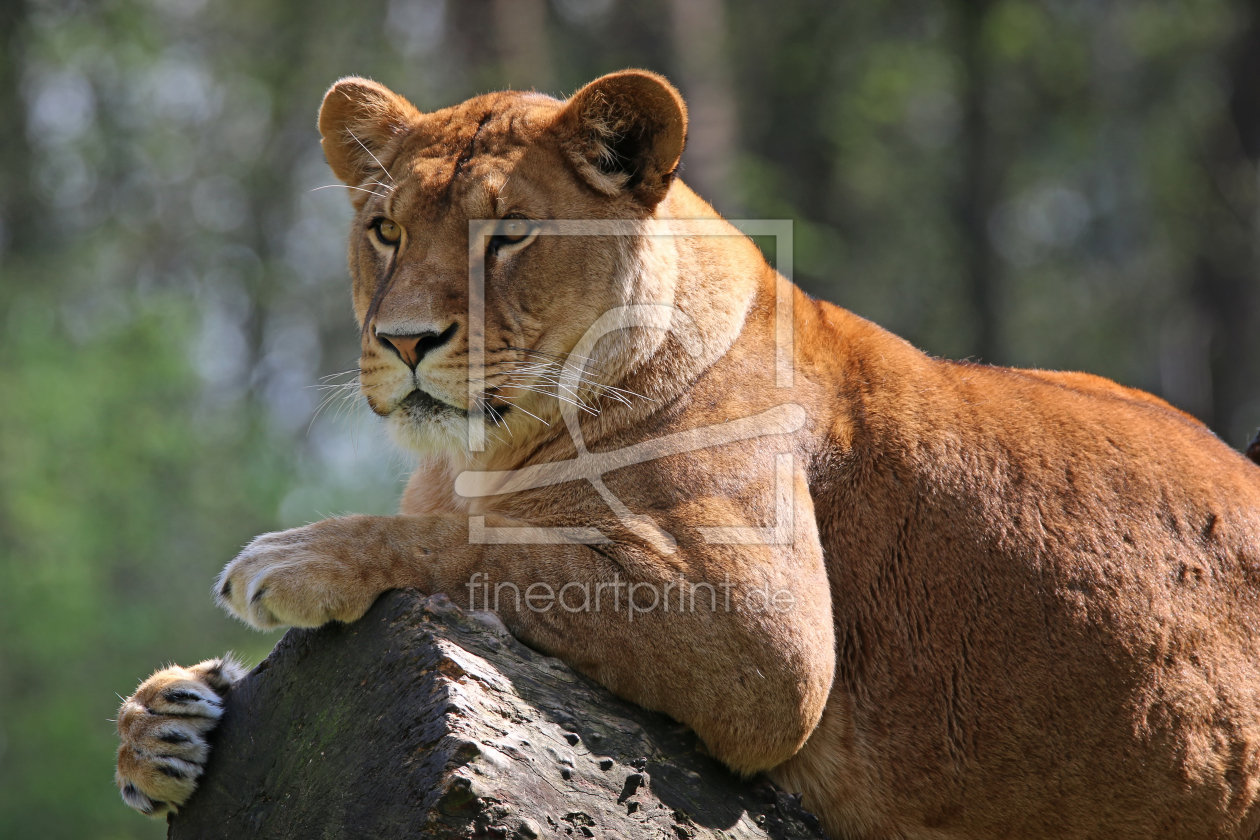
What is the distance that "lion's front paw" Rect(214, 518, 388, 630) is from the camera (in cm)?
334

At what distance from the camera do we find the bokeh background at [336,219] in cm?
1730

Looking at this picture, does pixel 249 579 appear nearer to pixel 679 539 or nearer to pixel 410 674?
pixel 410 674

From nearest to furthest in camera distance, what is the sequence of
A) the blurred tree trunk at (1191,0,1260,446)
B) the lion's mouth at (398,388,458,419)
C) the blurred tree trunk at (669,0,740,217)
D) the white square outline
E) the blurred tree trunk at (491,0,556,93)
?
the white square outline, the lion's mouth at (398,388,458,419), the blurred tree trunk at (669,0,740,217), the blurred tree trunk at (491,0,556,93), the blurred tree trunk at (1191,0,1260,446)

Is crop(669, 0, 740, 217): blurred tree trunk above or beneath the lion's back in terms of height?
above

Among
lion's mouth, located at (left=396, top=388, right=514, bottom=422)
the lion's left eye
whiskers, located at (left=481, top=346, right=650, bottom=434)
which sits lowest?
lion's mouth, located at (left=396, top=388, right=514, bottom=422)

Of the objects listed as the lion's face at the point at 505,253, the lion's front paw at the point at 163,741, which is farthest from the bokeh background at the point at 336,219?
the lion's front paw at the point at 163,741

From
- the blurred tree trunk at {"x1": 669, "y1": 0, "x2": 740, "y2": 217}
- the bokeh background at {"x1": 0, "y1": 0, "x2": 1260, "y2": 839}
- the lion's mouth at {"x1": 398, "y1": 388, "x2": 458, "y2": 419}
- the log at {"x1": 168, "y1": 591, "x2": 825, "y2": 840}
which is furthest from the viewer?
the bokeh background at {"x1": 0, "y1": 0, "x2": 1260, "y2": 839}

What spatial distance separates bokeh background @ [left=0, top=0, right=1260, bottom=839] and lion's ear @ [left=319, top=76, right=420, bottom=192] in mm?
7448

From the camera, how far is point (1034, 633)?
382cm

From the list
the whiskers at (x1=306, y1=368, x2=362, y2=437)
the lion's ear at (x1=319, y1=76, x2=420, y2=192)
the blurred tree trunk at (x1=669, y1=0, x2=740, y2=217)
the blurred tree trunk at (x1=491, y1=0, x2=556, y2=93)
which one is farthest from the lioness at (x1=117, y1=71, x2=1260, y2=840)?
the blurred tree trunk at (x1=491, y1=0, x2=556, y2=93)

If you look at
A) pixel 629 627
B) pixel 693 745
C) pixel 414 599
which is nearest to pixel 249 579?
pixel 414 599

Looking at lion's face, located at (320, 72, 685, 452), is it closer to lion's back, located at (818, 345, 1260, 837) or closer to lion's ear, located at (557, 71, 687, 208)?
lion's ear, located at (557, 71, 687, 208)

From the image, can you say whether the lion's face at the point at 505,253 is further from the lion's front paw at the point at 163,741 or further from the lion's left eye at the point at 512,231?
the lion's front paw at the point at 163,741

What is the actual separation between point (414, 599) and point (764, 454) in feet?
4.10
